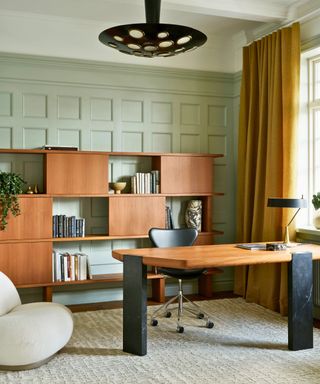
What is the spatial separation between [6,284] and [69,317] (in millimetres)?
629

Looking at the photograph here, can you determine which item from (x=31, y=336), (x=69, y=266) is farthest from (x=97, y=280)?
(x=31, y=336)

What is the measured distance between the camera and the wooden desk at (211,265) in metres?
4.02

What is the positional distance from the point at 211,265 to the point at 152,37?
167 centimetres

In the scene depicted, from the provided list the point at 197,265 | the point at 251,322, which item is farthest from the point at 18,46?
the point at 251,322

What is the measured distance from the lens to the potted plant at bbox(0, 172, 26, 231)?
17.1ft

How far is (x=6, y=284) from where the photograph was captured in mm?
4305

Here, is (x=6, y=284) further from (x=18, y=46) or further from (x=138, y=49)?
(x=18, y=46)

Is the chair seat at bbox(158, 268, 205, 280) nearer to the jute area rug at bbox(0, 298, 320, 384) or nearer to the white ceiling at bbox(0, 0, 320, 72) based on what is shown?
the jute area rug at bbox(0, 298, 320, 384)

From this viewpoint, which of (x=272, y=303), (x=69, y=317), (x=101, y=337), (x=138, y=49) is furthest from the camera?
(x=272, y=303)

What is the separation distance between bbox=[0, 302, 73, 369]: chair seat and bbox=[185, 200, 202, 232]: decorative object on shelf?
2603 mm

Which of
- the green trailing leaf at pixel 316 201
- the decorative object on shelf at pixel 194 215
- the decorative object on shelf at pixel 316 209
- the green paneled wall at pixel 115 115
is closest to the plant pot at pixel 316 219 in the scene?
the decorative object on shelf at pixel 316 209

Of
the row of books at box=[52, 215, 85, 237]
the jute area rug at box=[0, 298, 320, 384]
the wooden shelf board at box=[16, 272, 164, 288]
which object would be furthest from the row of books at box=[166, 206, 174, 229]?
the jute area rug at box=[0, 298, 320, 384]

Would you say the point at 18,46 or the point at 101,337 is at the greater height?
the point at 18,46

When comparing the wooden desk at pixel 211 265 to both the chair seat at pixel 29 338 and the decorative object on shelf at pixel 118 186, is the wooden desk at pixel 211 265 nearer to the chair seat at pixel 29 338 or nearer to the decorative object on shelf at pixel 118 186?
the chair seat at pixel 29 338
